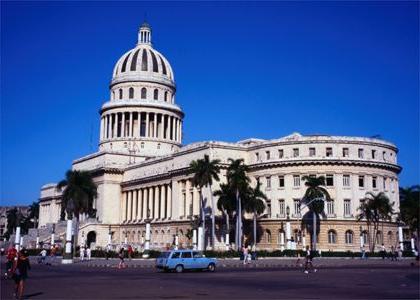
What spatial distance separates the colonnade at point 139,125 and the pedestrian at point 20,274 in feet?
320

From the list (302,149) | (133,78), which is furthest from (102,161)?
(302,149)

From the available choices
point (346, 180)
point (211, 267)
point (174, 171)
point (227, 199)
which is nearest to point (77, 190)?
point (174, 171)

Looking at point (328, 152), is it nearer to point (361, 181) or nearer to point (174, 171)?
point (361, 181)

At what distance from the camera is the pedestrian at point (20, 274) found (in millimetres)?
20797

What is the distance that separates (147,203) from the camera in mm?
105688

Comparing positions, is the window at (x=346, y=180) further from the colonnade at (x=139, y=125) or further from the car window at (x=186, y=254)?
the car window at (x=186, y=254)

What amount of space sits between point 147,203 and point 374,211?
41.9 m

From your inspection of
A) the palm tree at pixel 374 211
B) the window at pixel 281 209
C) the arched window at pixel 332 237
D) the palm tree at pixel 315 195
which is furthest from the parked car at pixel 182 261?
the palm tree at pixel 374 211

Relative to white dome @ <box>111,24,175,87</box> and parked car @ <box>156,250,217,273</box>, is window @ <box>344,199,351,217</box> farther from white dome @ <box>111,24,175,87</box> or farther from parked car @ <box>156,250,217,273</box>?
white dome @ <box>111,24,175,87</box>

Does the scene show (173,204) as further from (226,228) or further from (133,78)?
(133,78)

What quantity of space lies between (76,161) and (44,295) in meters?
104

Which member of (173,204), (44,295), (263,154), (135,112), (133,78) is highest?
(133,78)

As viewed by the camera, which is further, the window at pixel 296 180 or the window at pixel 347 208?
the window at pixel 296 180

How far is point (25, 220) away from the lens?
15775 cm
